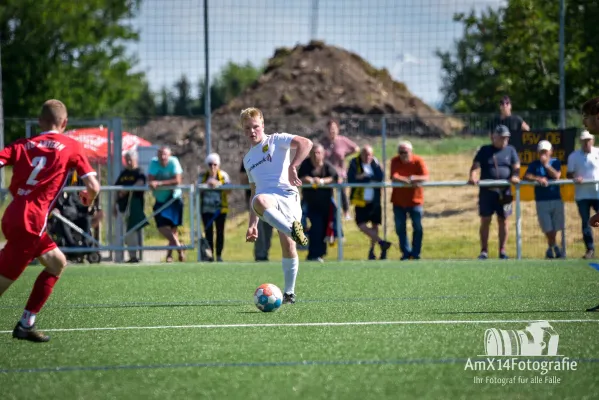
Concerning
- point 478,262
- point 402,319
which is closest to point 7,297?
point 402,319

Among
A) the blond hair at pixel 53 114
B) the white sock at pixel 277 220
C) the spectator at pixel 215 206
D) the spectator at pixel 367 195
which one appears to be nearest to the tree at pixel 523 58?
the spectator at pixel 367 195

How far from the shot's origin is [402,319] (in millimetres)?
7957

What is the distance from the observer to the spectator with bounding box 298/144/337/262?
54.0ft

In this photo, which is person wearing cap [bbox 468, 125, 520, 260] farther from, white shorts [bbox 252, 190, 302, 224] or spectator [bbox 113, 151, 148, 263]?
white shorts [bbox 252, 190, 302, 224]

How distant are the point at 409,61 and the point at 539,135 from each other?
12.2ft

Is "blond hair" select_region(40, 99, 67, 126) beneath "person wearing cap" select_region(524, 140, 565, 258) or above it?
above

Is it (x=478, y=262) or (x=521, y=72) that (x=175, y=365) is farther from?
(x=521, y=72)

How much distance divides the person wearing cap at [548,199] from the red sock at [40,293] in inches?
422

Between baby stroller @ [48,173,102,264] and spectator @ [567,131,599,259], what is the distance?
8013mm

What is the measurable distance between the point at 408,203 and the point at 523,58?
8.05m

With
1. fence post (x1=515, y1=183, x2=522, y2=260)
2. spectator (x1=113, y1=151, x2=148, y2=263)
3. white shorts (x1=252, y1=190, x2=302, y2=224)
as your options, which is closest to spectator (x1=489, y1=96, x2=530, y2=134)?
fence post (x1=515, y1=183, x2=522, y2=260)

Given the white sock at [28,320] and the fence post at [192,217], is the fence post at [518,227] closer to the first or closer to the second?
the fence post at [192,217]

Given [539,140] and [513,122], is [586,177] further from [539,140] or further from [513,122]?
[513,122]

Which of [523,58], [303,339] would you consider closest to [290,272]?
[303,339]
